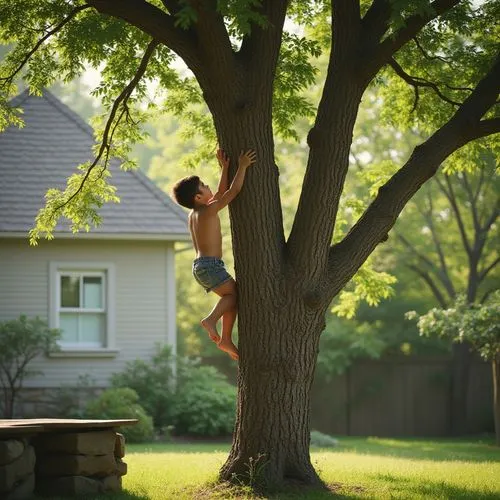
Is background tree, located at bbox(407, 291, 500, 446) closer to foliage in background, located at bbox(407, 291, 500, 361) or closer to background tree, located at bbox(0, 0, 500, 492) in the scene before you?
foliage in background, located at bbox(407, 291, 500, 361)

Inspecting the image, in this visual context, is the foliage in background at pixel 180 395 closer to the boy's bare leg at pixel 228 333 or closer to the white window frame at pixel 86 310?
the white window frame at pixel 86 310

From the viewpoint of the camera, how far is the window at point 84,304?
19.6 m

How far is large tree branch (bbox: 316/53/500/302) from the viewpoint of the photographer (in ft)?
30.4

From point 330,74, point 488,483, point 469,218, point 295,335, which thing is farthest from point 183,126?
point 469,218

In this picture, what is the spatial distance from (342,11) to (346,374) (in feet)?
54.6

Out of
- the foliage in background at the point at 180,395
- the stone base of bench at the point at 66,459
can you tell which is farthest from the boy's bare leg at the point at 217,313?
the foliage in background at the point at 180,395

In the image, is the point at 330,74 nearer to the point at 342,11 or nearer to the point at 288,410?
the point at 342,11

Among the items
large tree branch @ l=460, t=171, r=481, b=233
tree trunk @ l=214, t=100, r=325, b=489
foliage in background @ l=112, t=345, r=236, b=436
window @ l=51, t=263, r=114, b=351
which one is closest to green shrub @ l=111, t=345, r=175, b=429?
foliage in background @ l=112, t=345, r=236, b=436

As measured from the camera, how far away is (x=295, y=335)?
888cm

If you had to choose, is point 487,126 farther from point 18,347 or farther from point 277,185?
point 18,347

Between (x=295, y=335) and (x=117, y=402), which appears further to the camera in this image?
(x=117, y=402)

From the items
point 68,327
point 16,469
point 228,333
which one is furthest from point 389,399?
point 16,469

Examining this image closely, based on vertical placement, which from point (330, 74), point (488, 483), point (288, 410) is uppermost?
point (330, 74)

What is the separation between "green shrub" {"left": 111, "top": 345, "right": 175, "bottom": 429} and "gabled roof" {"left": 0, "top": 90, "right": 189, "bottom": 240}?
2.45 metres
